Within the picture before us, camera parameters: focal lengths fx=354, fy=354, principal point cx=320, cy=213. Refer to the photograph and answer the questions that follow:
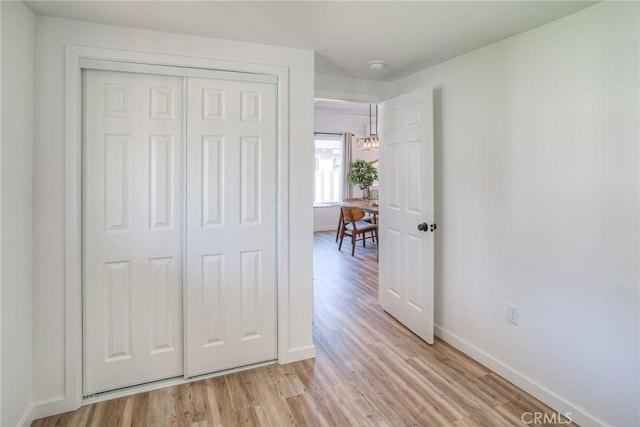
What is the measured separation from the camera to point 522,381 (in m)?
2.16

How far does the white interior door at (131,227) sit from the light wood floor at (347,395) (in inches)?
10.2

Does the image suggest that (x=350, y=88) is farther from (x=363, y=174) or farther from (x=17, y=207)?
(x=363, y=174)

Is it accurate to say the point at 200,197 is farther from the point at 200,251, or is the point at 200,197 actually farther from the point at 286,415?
the point at 286,415

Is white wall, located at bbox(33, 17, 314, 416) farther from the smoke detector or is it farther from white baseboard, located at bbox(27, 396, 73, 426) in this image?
the smoke detector

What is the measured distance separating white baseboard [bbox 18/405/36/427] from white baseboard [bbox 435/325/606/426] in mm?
2672

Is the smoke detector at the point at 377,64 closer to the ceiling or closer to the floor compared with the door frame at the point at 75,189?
closer to the ceiling

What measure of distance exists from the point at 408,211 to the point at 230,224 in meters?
1.45

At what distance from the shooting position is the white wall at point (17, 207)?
5.18 ft

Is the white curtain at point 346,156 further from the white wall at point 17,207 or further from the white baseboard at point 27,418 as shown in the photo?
the white baseboard at point 27,418

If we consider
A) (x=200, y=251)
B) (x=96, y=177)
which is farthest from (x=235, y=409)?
(x=96, y=177)

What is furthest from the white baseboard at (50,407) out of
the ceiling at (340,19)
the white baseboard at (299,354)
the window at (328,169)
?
the window at (328,169)

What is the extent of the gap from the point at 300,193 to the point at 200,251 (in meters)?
0.75

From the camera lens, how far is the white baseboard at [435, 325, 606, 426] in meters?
1.85

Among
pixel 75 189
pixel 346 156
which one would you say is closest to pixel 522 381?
Answer: pixel 75 189
